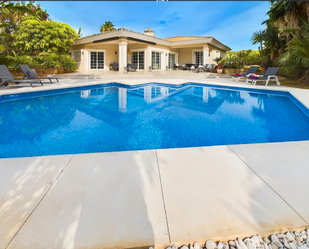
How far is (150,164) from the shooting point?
2.72 metres

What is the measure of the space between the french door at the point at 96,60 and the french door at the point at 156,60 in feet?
18.7

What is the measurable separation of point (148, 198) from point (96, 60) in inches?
852

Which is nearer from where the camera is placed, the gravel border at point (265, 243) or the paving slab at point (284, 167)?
the gravel border at point (265, 243)

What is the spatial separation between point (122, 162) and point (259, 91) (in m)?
9.85

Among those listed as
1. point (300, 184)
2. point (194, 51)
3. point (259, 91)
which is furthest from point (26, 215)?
point (194, 51)

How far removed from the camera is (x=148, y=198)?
201cm

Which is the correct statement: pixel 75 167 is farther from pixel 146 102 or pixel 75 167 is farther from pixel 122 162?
pixel 146 102

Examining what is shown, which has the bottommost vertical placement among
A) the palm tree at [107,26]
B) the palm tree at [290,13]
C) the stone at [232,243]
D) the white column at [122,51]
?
the stone at [232,243]

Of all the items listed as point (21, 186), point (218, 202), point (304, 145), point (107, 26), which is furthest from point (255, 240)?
point (107, 26)

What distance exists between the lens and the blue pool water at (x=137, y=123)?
406 cm

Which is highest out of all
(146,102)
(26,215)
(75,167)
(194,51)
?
(194,51)

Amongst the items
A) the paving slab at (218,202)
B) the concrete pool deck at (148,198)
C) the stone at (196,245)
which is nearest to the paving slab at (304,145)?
the concrete pool deck at (148,198)

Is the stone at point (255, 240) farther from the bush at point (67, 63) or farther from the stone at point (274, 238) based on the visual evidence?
the bush at point (67, 63)

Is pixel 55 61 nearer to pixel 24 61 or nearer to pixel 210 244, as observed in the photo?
pixel 24 61
